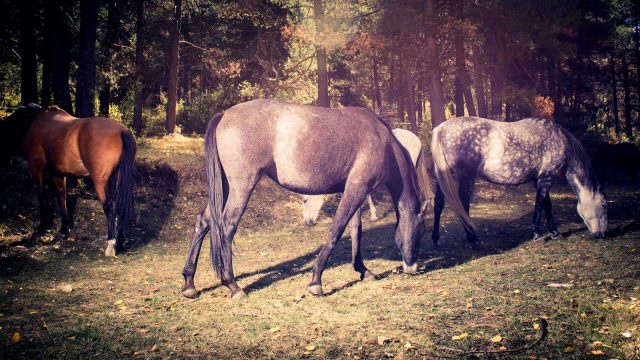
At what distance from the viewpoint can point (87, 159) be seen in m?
8.61

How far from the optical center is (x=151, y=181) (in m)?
12.2

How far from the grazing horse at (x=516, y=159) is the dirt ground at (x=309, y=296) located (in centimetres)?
95

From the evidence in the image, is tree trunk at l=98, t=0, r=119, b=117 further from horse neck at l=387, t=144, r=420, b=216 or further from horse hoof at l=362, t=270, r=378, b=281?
horse hoof at l=362, t=270, r=378, b=281

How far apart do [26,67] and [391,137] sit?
14589mm

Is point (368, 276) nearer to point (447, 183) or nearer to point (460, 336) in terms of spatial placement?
point (460, 336)

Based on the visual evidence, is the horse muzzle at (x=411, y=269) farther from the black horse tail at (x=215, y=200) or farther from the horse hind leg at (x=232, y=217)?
the black horse tail at (x=215, y=200)

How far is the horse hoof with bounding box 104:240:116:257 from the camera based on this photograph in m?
8.32

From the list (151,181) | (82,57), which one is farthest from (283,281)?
(82,57)

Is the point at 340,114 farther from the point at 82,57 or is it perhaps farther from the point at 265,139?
the point at 82,57

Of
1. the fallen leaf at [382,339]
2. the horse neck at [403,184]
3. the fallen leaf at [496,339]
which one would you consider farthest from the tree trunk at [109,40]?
the fallen leaf at [496,339]

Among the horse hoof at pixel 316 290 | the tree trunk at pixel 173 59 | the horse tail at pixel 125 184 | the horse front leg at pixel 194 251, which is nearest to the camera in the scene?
the horse hoof at pixel 316 290

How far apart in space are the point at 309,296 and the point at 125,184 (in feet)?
15.9

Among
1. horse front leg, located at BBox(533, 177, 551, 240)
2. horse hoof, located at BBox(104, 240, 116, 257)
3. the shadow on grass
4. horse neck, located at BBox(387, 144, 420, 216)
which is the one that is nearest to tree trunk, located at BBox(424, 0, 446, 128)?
the shadow on grass

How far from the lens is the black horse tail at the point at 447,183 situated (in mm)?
7824
